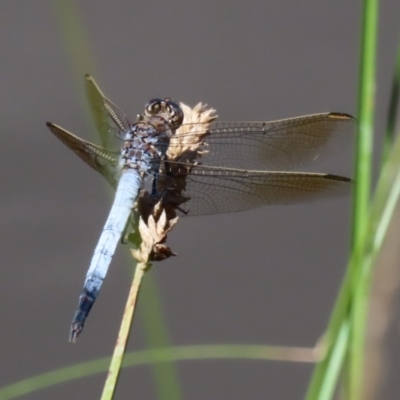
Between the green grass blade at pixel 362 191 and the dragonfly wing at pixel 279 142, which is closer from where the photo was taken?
the green grass blade at pixel 362 191

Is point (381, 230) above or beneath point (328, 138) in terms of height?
beneath

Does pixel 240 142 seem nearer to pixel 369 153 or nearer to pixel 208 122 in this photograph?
pixel 208 122

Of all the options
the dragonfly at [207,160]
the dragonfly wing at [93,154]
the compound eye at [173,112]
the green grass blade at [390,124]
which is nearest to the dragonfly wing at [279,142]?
the dragonfly at [207,160]

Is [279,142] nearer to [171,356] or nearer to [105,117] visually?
[105,117]

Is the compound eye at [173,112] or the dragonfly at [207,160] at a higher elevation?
the compound eye at [173,112]

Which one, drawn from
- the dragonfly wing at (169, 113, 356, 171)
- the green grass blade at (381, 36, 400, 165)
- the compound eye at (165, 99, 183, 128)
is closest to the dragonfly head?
the compound eye at (165, 99, 183, 128)

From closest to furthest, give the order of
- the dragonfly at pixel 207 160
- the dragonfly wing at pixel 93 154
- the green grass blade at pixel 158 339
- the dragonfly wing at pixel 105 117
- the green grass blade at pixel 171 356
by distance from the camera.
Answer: the green grass blade at pixel 171 356 → the green grass blade at pixel 158 339 → the dragonfly at pixel 207 160 → the dragonfly wing at pixel 93 154 → the dragonfly wing at pixel 105 117

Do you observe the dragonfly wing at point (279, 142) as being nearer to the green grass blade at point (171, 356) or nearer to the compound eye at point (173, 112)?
the compound eye at point (173, 112)

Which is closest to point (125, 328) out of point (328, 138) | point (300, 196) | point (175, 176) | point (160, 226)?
point (160, 226)
